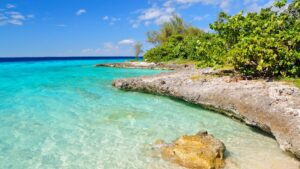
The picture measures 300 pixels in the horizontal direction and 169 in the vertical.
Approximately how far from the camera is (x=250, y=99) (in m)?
11.1

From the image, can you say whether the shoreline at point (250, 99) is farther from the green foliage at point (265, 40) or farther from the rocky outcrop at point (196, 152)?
the rocky outcrop at point (196, 152)

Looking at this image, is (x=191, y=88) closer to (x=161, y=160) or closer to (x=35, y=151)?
(x=161, y=160)

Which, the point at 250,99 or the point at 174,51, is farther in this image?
the point at 174,51

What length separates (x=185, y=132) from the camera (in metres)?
10.1

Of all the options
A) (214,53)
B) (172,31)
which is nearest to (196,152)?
(214,53)

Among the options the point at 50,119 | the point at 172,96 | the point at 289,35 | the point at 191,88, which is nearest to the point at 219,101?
the point at 191,88

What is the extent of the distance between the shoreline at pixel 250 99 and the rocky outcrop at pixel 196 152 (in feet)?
7.08

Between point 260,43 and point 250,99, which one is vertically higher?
point 260,43

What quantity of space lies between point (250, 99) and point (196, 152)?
4.70 metres

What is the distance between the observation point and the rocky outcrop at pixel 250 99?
859cm

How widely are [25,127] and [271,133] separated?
9.08 metres

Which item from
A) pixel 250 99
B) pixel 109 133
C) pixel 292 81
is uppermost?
pixel 292 81

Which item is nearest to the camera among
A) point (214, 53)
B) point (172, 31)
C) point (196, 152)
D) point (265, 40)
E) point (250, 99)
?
point (196, 152)

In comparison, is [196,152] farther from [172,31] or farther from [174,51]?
[172,31]
